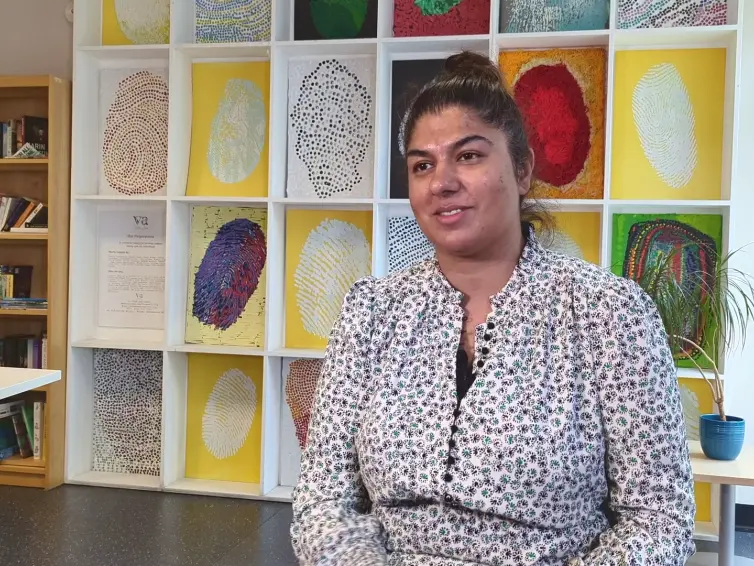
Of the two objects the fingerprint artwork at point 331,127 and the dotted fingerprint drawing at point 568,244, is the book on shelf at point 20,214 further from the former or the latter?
the dotted fingerprint drawing at point 568,244

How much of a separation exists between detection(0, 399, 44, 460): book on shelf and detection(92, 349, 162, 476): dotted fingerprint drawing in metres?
0.27

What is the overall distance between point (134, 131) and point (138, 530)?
76.9 inches

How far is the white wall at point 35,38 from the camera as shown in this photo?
420cm

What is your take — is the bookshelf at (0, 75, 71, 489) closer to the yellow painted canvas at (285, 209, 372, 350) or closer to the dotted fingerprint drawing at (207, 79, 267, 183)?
the dotted fingerprint drawing at (207, 79, 267, 183)

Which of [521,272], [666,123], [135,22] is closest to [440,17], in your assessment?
[666,123]

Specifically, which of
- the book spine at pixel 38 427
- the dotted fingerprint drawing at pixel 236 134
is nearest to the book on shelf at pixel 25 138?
the dotted fingerprint drawing at pixel 236 134

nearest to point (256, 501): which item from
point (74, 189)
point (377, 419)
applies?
point (74, 189)

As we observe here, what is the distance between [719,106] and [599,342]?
8.31 feet

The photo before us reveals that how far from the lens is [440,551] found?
1.26 m

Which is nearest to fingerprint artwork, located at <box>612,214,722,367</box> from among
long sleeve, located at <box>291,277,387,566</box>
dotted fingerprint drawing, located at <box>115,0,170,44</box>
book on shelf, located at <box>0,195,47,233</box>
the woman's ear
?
the woman's ear

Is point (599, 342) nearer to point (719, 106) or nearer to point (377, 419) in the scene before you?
point (377, 419)

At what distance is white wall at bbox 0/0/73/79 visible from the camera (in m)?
4.20

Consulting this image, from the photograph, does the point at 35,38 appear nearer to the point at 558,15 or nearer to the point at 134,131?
the point at 134,131

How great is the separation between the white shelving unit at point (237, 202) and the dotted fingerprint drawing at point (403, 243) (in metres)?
0.03
